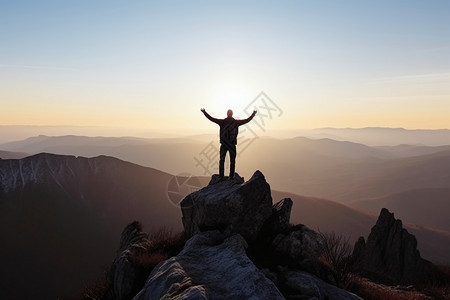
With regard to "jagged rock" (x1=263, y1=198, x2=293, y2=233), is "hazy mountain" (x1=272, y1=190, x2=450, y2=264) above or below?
below

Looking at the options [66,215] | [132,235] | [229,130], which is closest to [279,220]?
[229,130]

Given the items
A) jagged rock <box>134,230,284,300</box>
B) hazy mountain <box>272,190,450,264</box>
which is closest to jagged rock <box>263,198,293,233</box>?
jagged rock <box>134,230,284,300</box>

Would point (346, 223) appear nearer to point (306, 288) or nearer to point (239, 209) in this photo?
point (239, 209)

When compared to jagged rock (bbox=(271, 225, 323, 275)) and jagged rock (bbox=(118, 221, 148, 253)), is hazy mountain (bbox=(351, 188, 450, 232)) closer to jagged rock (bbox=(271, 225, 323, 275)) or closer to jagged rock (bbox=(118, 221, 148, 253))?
jagged rock (bbox=(271, 225, 323, 275))

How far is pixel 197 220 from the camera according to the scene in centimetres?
1377

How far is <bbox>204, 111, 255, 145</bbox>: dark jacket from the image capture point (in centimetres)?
1466

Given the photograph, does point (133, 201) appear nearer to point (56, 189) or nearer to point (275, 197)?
point (56, 189)

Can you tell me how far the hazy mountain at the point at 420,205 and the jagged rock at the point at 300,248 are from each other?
15351 centimetres

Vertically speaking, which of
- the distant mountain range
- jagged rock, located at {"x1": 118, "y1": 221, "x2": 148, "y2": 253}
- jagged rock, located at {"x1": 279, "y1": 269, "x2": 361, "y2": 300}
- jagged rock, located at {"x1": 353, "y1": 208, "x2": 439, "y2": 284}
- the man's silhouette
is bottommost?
the distant mountain range

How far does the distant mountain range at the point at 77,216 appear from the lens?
54312 millimetres

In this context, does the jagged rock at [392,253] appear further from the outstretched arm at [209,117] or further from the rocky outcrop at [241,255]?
the outstretched arm at [209,117]

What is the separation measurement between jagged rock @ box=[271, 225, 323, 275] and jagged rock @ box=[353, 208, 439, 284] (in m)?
22.4

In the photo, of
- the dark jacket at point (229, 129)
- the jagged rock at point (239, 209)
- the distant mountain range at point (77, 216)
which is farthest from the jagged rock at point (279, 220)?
the distant mountain range at point (77, 216)

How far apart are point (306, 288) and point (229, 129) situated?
7.83m
